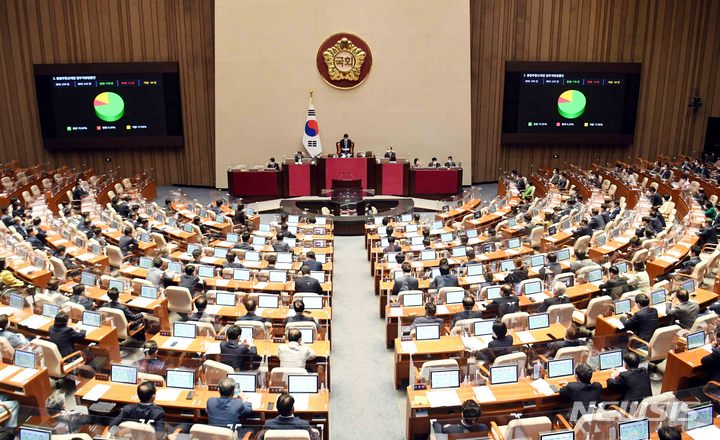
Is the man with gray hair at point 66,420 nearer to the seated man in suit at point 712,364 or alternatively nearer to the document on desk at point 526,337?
the document on desk at point 526,337

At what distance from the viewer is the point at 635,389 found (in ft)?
22.5

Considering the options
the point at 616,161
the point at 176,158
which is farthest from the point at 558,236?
the point at 176,158

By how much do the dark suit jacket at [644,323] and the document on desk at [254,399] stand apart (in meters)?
5.35

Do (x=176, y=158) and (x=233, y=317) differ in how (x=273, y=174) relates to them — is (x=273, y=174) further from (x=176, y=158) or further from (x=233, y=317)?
(x=233, y=317)

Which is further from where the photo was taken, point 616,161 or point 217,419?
point 616,161

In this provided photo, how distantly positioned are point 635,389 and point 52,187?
64.2 feet

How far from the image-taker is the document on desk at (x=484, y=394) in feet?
22.2

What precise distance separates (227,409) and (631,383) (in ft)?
14.8

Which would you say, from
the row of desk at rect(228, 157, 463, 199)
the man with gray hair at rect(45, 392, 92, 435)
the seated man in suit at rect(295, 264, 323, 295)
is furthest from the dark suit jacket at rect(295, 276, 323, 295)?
the row of desk at rect(228, 157, 463, 199)

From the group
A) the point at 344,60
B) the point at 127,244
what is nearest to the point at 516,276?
the point at 127,244

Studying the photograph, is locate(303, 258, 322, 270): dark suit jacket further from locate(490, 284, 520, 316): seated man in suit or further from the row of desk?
the row of desk

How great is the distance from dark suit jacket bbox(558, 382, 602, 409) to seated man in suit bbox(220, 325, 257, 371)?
3755mm

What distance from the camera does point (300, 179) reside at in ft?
71.6

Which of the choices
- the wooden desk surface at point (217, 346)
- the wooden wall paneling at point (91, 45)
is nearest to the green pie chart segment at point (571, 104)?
the wooden wall paneling at point (91, 45)
